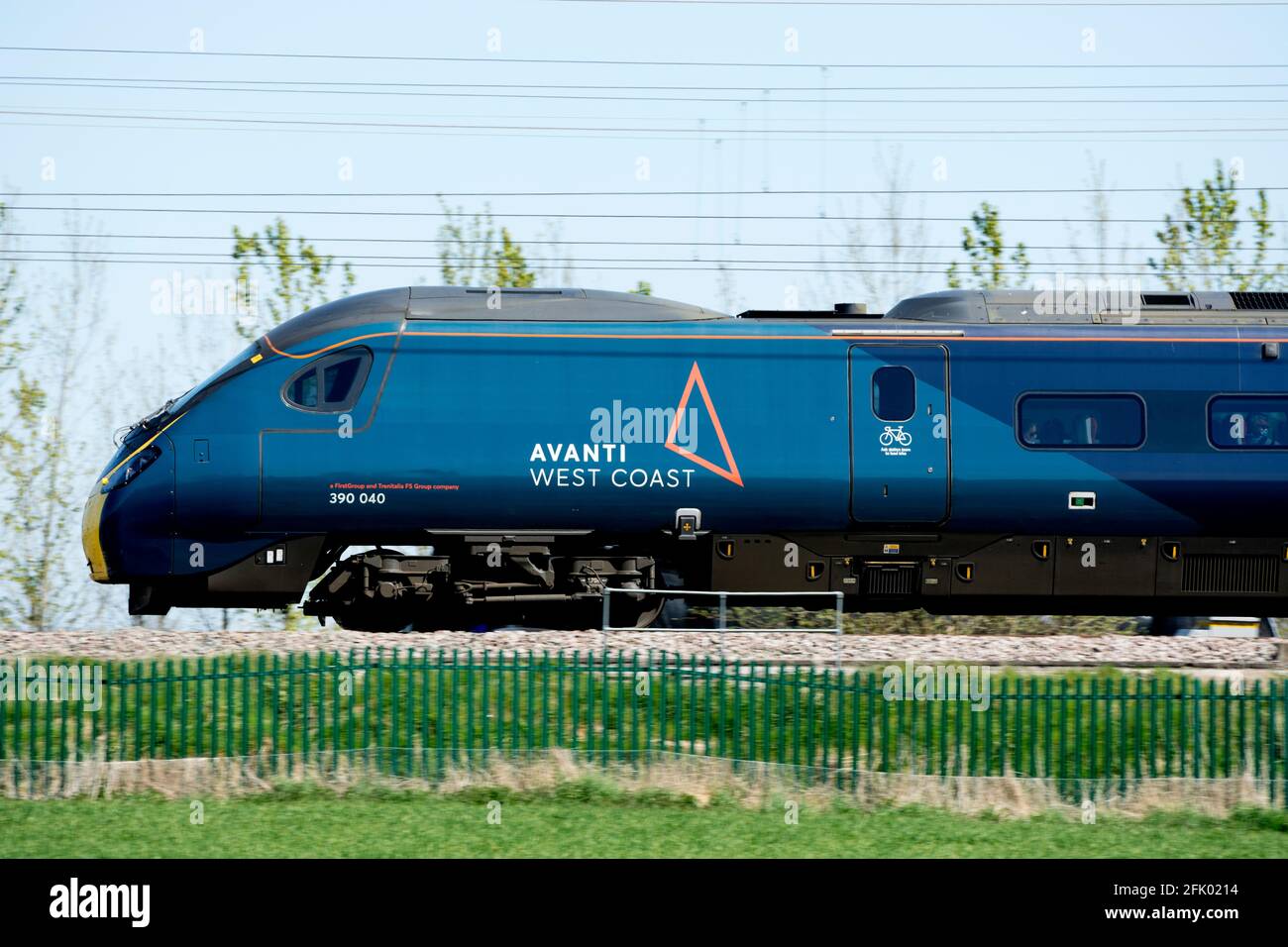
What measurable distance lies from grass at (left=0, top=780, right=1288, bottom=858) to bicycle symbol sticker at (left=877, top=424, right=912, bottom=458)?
17.5 feet

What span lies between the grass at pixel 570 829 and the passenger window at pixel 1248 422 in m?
5.95

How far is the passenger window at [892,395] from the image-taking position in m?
17.9

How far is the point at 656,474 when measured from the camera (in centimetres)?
1753

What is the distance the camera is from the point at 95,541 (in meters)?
17.3

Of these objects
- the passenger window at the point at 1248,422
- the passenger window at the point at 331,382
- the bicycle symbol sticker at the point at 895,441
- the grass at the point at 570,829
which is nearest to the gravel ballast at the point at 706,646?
the bicycle symbol sticker at the point at 895,441

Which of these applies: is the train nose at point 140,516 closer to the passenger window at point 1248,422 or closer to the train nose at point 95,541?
the train nose at point 95,541

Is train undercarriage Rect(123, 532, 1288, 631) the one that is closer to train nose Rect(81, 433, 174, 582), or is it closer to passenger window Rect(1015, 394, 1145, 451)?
train nose Rect(81, 433, 174, 582)

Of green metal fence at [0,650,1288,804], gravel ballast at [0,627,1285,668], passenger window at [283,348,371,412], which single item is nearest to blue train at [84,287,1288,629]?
passenger window at [283,348,371,412]

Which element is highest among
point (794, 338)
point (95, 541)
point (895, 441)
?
point (794, 338)

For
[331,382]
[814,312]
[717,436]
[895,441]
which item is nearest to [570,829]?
[717,436]

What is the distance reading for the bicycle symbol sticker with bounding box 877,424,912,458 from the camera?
17812 mm

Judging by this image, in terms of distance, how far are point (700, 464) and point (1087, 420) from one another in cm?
473

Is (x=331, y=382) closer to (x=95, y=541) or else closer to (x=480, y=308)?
(x=480, y=308)
